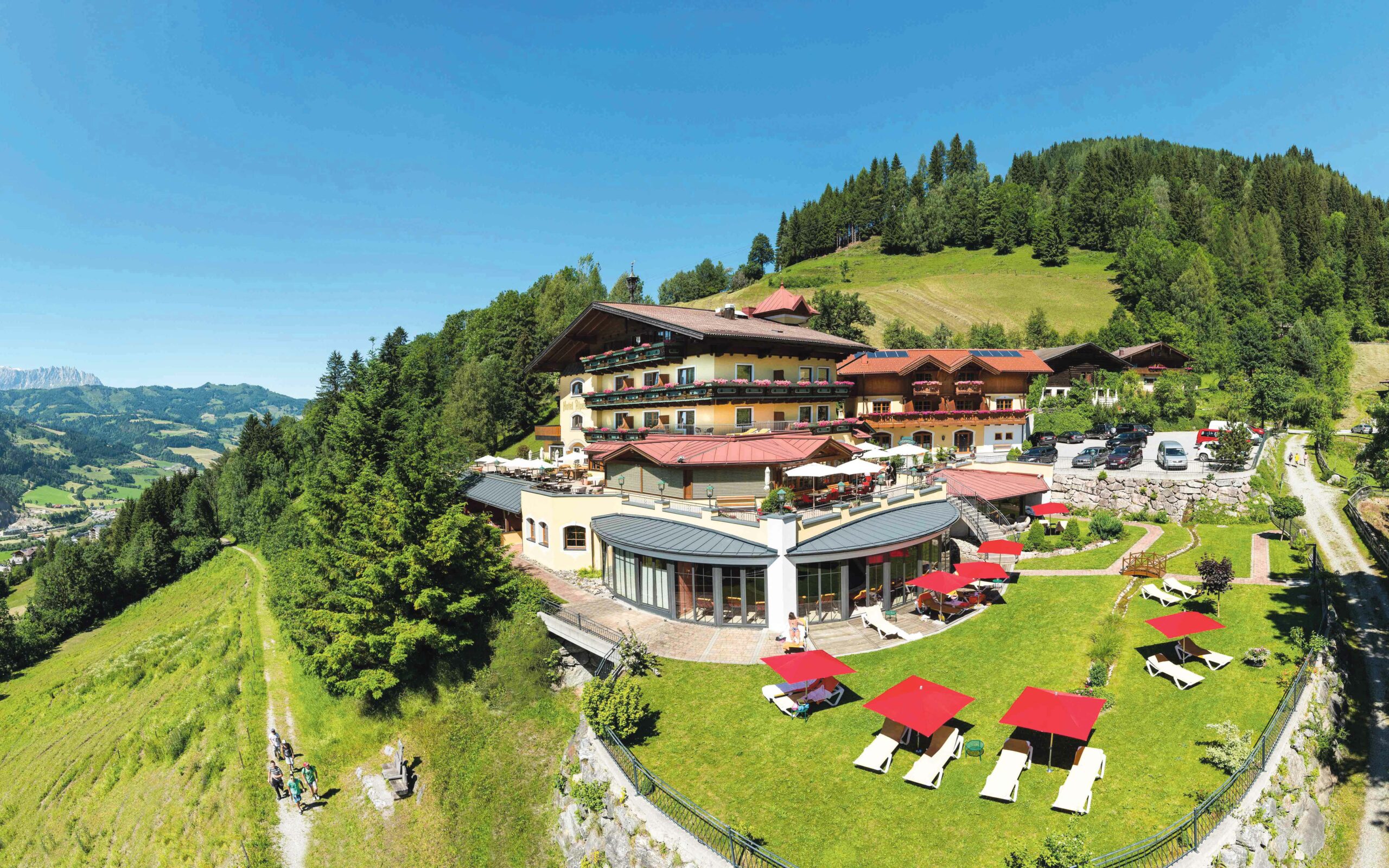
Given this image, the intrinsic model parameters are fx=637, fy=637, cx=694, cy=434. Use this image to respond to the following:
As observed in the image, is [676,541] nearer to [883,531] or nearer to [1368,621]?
[883,531]

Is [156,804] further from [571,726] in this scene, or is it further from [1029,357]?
[1029,357]

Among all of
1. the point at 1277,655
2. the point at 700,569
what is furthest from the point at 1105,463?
the point at 700,569

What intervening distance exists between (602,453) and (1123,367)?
Result: 68743 millimetres

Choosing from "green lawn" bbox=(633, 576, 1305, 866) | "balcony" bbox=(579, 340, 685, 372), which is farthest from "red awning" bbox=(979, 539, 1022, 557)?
"balcony" bbox=(579, 340, 685, 372)

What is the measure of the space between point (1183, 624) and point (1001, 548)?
35.2 ft

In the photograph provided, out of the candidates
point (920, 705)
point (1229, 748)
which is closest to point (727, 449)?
point (920, 705)

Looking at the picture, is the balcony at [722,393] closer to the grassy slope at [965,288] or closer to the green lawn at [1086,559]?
the green lawn at [1086,559]

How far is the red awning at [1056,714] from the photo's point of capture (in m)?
15.5

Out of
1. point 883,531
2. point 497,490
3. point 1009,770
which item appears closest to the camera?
point 1009,770

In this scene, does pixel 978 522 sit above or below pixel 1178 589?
above

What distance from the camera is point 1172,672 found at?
20.6m

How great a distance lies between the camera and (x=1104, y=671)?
2041 cm

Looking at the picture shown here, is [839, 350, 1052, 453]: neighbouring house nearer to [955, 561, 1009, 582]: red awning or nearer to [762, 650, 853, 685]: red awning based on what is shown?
[955, 561, 1009, 582]: red awning

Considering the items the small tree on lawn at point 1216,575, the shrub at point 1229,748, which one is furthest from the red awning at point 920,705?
the small tree on lawn at point 1216,575
